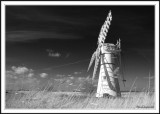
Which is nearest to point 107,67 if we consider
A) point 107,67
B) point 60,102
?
point 107,67

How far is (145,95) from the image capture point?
8875 mm

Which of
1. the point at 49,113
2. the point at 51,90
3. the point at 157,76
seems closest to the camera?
the point at 49,113

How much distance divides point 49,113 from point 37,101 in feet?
3.48

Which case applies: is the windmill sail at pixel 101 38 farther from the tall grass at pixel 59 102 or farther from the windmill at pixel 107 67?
the tall grass at pixel 59 102

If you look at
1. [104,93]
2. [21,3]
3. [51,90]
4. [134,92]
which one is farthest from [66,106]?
[104,93]

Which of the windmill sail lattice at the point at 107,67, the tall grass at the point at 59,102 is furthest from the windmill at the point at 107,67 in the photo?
the tall grass at the point at 59,102

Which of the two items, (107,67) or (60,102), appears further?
(107,67)

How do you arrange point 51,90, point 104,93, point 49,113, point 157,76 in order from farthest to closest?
point 104,93
point 51,90
point 157,76
point 49,113

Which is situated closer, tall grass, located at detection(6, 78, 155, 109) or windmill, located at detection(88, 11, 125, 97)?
tall grass, located at detection(6, 78, 155, 109)

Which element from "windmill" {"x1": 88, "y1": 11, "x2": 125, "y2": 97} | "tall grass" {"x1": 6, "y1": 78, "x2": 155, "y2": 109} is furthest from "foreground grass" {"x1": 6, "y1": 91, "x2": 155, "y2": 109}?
"windmill" {"x1": 88, "y1": 11, "x2": 125, "y2": 97}

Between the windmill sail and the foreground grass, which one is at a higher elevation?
the windmill sail

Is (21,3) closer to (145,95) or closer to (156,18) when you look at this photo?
(156,18)

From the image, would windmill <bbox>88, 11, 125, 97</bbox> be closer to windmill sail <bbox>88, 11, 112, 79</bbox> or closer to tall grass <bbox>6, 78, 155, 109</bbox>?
windmill sail <bbox>88, 11, 112, 79</bbox>

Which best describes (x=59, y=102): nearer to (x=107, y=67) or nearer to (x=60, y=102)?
(x=60, y=102)
